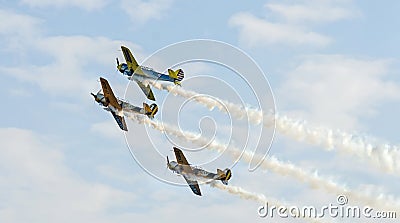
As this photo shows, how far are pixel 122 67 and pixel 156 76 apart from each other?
13.8 feet

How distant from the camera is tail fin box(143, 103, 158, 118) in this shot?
115 metres

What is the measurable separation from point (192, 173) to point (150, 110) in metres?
9.31

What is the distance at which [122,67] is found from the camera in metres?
121

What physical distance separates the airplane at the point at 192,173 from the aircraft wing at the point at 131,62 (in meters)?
10.3

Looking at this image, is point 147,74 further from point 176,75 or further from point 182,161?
point 182,161

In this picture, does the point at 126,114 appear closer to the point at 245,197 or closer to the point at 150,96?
the point at 150,96

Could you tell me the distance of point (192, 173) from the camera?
119062 millimetres

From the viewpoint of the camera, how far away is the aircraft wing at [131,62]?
122 m

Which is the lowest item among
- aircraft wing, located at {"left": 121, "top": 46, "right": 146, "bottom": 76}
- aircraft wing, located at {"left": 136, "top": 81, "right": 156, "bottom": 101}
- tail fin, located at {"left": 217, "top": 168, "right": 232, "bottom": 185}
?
tail fin, located at {"left": 217, "top": 168, "right": 232, "bottom": 185}

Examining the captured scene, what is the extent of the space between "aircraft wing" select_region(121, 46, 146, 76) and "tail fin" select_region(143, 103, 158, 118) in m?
6.64

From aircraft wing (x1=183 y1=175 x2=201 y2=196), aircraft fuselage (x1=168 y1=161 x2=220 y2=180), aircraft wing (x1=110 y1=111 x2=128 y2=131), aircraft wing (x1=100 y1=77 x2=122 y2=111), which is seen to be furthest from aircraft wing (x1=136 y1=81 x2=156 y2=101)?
aircraft wing (x1=183 y1=175 x2=201 y2=196)

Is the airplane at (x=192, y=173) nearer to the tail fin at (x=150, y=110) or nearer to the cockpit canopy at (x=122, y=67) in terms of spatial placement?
the tail fin at (x=150, y=110)

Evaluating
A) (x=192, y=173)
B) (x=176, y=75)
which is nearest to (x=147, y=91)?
(x=176, y=75)

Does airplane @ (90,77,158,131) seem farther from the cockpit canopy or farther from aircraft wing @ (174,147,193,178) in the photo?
aircraft wing @ (174,147,193,178)
